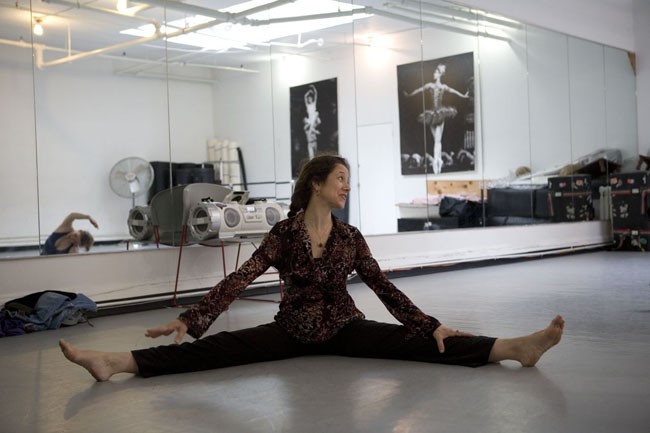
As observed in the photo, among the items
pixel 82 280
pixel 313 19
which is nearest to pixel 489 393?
pixel 82 280

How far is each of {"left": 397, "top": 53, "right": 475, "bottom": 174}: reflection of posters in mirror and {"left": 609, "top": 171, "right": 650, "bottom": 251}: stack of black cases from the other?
11.2 ft

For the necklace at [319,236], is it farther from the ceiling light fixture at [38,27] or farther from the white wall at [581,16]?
the white wall at [581,16]

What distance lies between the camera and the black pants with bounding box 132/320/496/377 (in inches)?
124

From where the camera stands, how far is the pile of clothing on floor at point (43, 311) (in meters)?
4.79

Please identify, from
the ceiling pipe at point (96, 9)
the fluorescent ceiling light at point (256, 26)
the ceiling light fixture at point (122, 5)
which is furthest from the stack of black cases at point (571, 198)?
the ceiling light fixture at point (122, 5)

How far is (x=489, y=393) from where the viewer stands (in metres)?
2.67

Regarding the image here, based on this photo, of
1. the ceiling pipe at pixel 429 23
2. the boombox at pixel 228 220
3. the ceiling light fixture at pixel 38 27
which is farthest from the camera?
the ceiling pipe at pixel 429 23

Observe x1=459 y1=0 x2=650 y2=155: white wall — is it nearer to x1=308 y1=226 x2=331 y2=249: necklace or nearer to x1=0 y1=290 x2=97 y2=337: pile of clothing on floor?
x1=0 y1=290 x2=97 y2=337: pile of clothing on floor

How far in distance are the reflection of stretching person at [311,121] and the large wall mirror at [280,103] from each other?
22 mm

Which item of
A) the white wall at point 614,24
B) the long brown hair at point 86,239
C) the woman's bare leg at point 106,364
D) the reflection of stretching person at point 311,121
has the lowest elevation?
the woman's bare leg at point 106,364

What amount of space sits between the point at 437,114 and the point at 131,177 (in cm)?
399

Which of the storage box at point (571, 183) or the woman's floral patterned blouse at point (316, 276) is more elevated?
the storage box at point (571, 183)

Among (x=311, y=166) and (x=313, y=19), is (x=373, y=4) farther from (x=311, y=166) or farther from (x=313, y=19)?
(x=311, y=166)

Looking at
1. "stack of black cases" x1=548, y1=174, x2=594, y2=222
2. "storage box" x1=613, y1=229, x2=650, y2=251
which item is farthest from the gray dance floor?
"storage box" x1=613, y1=229, x2=650, y2=251
